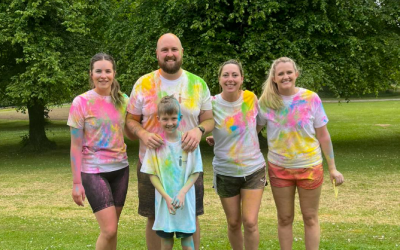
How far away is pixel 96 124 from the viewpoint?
439 cm

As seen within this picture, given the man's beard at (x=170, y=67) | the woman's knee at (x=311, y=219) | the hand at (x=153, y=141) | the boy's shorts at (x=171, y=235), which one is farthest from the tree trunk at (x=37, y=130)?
the woman's knee at (x=311, y=219)

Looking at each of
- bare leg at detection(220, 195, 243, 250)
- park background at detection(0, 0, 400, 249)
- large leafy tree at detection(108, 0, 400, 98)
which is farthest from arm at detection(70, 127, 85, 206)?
large leafy tree at detection(108, 0, 400, 98)

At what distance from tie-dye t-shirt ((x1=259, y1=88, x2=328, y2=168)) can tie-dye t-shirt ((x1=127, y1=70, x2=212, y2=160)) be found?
77 cm

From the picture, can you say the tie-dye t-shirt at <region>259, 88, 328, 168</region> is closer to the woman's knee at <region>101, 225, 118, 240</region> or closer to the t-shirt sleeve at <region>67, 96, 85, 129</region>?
the woman's knee at <region>101, 225, 118, 240</region>

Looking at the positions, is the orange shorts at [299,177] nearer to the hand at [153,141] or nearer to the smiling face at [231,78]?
the smiling face at [231,78]

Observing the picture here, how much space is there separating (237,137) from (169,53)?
105 cm

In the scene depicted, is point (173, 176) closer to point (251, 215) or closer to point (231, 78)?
point (251, 215)

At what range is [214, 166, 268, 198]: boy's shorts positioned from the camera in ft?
15.1

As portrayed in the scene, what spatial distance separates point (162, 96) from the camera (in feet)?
14.1

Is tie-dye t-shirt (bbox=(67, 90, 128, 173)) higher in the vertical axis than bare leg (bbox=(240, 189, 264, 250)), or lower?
higher

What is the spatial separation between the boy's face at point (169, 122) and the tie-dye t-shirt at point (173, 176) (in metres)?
0.13

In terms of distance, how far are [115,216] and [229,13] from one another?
12526 millimetres

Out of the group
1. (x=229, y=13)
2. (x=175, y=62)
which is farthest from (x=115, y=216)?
(x=229, y=13)

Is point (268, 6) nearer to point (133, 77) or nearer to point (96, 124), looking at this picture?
point (133, 77)
